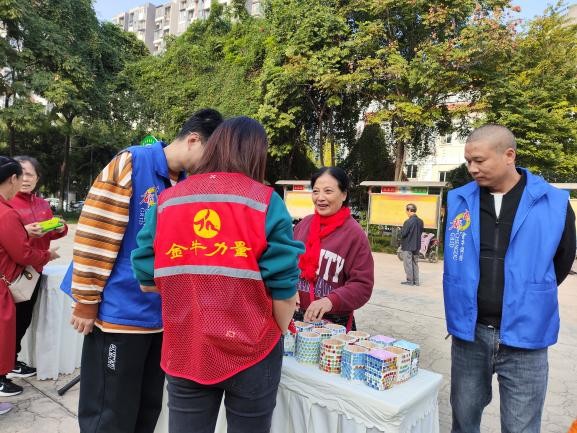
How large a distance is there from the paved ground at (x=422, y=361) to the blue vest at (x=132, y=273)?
54.5 inches

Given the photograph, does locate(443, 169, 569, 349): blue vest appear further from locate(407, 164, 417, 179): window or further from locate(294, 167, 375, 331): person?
locate(407, 164, 417, 179): window

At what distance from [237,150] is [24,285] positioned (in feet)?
7.32

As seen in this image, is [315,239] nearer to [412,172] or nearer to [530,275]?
[530,275]

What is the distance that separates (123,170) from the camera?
1.61 metres

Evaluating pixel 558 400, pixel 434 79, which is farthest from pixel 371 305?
pixel 434 79

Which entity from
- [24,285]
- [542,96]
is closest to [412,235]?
[24,285]

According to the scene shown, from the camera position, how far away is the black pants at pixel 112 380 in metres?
1.60

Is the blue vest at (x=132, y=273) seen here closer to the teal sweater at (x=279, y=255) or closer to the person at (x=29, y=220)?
the teal sweater at (x=279, y=255)

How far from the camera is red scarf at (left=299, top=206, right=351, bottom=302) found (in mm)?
2307

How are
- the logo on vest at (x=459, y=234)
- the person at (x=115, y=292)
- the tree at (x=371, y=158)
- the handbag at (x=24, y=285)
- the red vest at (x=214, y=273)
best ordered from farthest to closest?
the tree at (x=371, y=158), the handbag at (x=24, y=285), the logo on vest at (x=459, y=234), the person at (x=115, y=292), the red vest at (x=214, y=273)

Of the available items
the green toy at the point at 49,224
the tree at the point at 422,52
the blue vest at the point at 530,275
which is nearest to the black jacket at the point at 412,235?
the tree at the point at 422,52

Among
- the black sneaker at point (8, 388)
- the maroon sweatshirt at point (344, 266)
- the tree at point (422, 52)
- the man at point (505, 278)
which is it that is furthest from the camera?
the tree at point (422, 52)

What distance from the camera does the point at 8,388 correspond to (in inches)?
110

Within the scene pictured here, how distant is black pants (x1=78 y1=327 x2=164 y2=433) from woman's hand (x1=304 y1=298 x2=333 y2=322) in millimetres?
711
